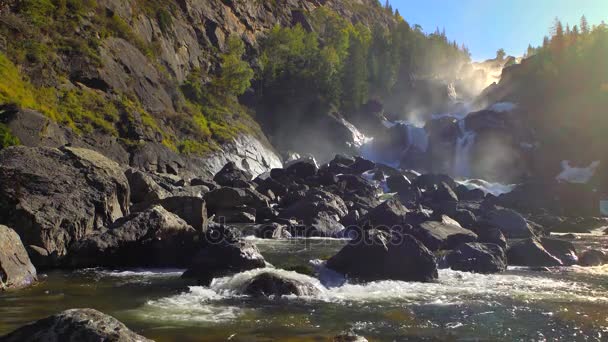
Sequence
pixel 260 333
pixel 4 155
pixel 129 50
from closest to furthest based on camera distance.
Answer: pixel 260 333 → pixel 4 155 → pixel 129 50

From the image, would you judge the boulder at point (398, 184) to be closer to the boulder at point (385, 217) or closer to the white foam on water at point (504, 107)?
the boulder at point (385, 217)

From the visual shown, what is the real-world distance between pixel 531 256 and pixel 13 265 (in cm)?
2119

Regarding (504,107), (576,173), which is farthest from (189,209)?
(504,107)

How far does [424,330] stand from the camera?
11.9 metres

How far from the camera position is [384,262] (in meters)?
19.0

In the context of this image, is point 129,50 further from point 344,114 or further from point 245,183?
point 344,114

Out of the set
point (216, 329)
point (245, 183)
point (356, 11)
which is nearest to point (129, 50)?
point (245, 183)

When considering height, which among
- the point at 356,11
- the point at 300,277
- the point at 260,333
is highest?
the point at 356,11

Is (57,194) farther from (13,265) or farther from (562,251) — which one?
(562,251)

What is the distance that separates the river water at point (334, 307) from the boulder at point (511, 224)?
1227 cm

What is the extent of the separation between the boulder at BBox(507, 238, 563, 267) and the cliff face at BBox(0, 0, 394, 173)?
28.8 metres

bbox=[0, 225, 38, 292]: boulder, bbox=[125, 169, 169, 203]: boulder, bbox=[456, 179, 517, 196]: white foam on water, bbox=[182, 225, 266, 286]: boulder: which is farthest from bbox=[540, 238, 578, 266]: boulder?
bbox=[456, 179, 517, 196]: white foam on water

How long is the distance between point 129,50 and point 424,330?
60.4 m

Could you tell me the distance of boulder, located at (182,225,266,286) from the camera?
676 inches
